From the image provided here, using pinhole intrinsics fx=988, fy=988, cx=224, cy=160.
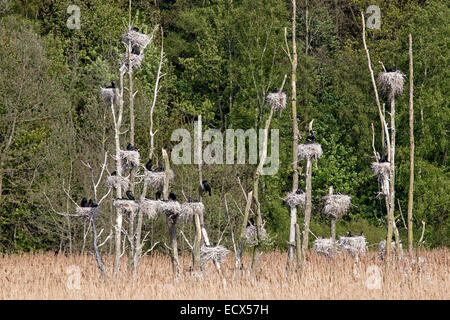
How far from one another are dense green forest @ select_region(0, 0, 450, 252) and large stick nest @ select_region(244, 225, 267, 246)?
10.2m

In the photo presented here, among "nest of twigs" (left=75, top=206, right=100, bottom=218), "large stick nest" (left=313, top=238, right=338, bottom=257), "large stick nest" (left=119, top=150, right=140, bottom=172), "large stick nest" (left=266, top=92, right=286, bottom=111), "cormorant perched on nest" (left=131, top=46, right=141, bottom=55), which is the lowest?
"large stick nest" (left=313, top=238, right=338, bottom=257)

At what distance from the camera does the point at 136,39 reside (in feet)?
65.8

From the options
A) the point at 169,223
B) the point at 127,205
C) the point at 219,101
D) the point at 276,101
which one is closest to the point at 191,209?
the point at 169,223

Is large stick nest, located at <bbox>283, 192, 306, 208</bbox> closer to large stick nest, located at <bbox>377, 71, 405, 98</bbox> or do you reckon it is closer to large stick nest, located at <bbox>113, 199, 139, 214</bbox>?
large stick nest, located at <bbox>377, 71, 405, 98</bbox>

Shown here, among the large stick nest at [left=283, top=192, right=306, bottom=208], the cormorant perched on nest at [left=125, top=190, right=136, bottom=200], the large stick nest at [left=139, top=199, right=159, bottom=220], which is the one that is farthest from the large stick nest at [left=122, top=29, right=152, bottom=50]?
the large stick nest at [left=283, top=192, right=306, bottom=208]

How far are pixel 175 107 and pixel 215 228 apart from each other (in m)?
12.8

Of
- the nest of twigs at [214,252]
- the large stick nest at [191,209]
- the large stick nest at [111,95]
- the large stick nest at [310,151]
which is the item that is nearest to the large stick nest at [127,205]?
the large stick nest at [191,209]

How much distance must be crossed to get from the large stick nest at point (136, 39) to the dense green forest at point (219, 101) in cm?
1024

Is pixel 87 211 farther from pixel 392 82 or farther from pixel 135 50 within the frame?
pixel 392 82

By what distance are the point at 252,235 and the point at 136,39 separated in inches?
181

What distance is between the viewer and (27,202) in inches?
1323

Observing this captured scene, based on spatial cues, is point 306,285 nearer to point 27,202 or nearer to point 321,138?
point 27,202

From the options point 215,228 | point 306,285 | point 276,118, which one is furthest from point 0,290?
point 276,118

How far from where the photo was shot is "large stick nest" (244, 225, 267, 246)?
1908cm
